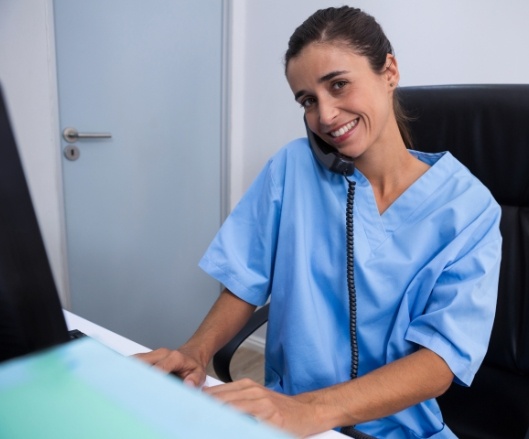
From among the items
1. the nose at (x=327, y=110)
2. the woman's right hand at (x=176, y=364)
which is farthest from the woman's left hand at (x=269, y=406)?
the nose at (x=327, y=110)

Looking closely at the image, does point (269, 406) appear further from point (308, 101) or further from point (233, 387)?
point (308, 101)

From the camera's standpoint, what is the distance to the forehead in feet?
2.57

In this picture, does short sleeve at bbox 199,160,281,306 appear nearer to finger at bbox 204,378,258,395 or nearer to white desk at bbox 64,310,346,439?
white desk at bbox 64,310,346,439

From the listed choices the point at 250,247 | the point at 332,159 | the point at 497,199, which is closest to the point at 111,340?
the point at 250,247

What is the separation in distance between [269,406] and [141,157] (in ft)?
4.08

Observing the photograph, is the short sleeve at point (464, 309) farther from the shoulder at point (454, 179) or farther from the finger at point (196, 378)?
the finger at point (196, 378)

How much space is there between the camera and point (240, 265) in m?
0.92

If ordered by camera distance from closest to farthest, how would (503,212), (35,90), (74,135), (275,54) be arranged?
(503,212), (35,90), (74,135), (275,54)

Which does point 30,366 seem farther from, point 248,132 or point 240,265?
point 248,132

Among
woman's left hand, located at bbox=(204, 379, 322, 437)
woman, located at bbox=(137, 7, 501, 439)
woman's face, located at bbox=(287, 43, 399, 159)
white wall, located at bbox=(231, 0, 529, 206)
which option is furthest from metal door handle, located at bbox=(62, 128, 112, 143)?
woman's left hand, located at bbox=(204, 379, 322, 437)

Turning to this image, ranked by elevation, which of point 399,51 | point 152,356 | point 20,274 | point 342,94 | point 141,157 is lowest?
point 152,356

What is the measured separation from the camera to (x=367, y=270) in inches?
31.8

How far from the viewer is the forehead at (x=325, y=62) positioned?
78cm

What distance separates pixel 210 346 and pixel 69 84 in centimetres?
93
